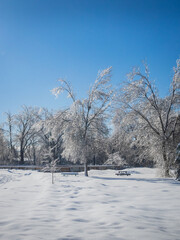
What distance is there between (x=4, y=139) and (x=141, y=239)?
44818mm

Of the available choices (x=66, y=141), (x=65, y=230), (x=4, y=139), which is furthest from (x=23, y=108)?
(x=65, y=230)

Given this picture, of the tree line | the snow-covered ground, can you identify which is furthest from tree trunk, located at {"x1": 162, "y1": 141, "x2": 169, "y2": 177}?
the snow-covered ground

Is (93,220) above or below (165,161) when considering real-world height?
below

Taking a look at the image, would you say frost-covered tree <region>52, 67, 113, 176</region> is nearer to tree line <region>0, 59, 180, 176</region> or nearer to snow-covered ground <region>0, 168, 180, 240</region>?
tree line <region>0, 59, 180, 176</region>

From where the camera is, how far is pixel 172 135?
14.3 meters

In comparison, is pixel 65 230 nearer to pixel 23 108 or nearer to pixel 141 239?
pixel 141 239

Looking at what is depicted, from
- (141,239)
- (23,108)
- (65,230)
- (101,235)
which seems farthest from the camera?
(23,108)

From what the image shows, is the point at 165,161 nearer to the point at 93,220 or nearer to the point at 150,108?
the point at 150,108

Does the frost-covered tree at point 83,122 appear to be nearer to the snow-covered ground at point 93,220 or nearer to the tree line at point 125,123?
the tree line at point 125,123

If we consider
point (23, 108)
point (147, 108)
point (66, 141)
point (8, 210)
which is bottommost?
point (8, 210)

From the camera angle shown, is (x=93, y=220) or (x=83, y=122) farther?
(x=83, y=122)

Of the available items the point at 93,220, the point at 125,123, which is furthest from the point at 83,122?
the point at 93,220

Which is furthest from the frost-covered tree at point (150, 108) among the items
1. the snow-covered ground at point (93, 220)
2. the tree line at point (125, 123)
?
the snow-covered ground at point (93, 220)

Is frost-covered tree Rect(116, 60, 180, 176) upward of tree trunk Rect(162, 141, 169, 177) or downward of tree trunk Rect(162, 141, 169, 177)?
upward
